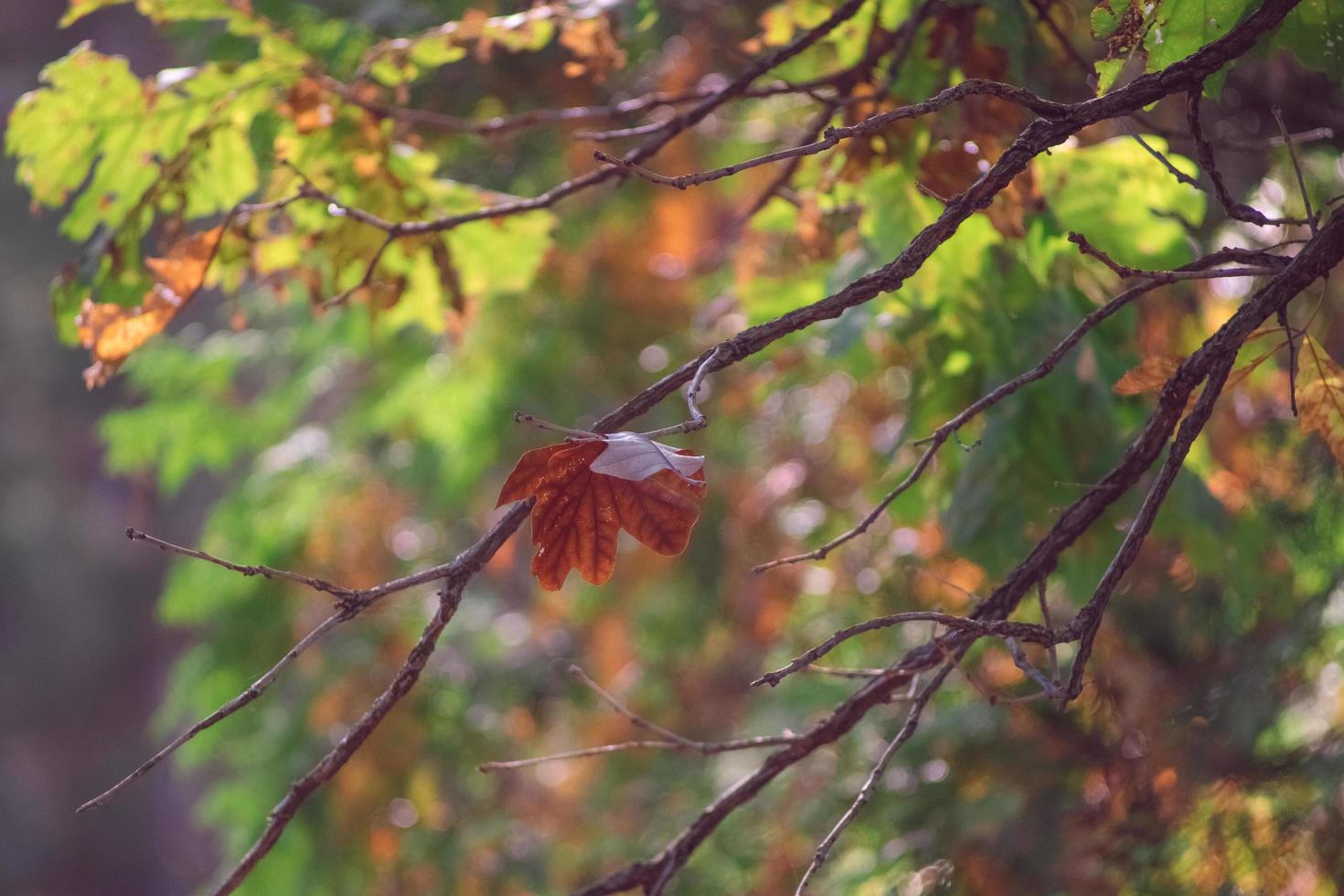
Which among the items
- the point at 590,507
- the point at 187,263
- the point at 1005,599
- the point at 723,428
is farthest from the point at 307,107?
the point at 723,428

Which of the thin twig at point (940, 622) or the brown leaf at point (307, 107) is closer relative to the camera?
the thin twig at point (940, 622)

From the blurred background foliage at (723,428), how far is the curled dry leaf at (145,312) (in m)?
0.06

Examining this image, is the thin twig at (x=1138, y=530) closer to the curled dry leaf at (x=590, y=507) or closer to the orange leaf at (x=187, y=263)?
the curled dry leaf at (x=590, y=507)

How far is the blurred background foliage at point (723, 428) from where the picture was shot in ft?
4.58

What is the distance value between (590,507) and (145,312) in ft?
2.46

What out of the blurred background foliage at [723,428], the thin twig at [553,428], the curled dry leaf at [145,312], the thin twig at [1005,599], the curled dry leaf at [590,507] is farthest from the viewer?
the blurred background foliage at [723,428]

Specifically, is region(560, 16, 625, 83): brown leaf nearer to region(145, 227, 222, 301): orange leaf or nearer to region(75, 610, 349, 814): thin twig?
region(145, 227, 222, 301): orange leaf

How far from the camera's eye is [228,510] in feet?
11.0

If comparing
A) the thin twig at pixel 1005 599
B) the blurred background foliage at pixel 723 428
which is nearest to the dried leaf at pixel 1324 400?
the thin twig at pixel 1005 599

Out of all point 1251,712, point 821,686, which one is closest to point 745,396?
point 821,686

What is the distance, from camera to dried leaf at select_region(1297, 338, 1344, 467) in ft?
3.13

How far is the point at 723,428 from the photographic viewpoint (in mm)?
3570

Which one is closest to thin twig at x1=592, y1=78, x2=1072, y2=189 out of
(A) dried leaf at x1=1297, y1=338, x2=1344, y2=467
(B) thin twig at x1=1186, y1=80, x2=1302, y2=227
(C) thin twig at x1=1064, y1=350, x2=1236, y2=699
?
(B) thin twig at x1=1186, y1=80, x2=1302, y2=227

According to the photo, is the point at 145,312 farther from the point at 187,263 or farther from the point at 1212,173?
the point at 1212,173
